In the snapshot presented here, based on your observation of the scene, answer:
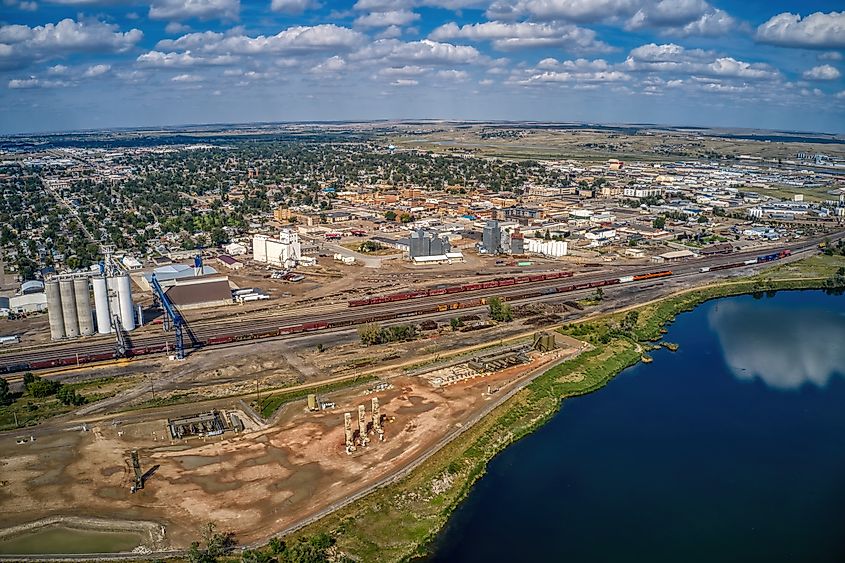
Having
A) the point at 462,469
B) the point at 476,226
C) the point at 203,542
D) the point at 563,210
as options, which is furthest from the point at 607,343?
the point at 563,210

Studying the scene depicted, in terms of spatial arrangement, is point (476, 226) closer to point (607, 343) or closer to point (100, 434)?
point (607, 343)

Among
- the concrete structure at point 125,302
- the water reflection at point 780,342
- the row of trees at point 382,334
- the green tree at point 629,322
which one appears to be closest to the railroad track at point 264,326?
the concrete structure at point 125,302

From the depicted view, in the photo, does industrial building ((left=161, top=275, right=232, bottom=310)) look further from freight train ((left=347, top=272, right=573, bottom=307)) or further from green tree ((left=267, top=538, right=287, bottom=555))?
green tree ((left=267, top=538, right=287, bottom=555))

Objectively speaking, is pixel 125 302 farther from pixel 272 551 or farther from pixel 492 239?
pixel 492 239

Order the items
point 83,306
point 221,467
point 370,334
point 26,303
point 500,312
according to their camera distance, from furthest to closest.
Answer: point 26,303, point 500,312, point 83,306, point 370,334, point 221,467

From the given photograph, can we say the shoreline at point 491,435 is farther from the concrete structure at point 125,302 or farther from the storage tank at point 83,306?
the storage tank at point 83,306

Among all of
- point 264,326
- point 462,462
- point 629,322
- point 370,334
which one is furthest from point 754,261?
point 462,462

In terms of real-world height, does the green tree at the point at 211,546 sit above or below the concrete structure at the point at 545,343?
below

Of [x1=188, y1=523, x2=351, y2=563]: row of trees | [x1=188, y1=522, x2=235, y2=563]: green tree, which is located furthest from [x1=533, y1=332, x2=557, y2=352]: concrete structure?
[x1=188, y1=522, x2=235, y2=563]: green tree

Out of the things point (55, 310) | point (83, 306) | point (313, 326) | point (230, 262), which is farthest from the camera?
point (230, 262)
